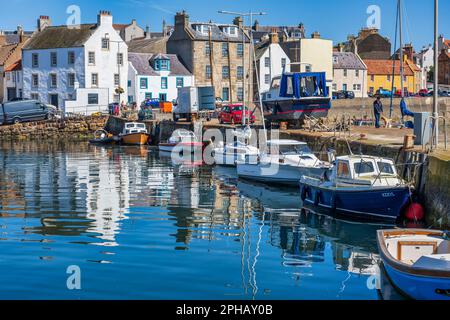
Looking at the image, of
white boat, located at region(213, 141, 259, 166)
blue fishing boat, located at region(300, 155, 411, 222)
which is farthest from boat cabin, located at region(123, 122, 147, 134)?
blue fishing boat, located at region(300, 155, 411, 222)

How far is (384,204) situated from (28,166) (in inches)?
1014

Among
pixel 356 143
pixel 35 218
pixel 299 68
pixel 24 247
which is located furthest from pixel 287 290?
pixel 299 68

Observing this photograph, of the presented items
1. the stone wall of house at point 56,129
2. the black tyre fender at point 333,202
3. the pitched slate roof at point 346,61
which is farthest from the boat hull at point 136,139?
the pitched slate roof at point 346,61

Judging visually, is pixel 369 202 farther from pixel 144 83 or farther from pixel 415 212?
pixel 144 83

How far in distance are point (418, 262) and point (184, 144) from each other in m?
36.5

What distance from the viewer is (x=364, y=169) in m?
25.2

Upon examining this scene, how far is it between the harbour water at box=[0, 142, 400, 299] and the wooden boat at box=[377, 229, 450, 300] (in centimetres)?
94

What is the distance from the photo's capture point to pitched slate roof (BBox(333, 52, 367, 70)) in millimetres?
90625

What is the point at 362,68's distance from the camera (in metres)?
92.3

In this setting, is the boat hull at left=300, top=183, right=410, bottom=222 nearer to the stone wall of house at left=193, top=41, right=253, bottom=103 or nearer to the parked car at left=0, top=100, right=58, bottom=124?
the parked car at left=0, top=100, right=58, bottom=124

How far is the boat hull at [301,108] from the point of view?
46500 millimetres

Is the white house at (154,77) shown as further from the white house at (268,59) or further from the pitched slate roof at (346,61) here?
the pitched slate roof at (346,61)

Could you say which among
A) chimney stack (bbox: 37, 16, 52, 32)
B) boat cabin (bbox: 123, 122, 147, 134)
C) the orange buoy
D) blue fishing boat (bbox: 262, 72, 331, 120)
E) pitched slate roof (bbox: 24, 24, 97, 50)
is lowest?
the orange buoy

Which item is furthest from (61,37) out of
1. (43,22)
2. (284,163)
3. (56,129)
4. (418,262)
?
(418,262)
